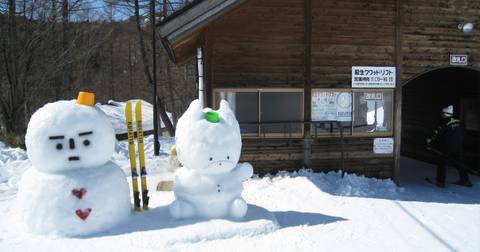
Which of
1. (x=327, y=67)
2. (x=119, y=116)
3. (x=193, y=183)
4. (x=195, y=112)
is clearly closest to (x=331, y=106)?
(x=327, y=67)

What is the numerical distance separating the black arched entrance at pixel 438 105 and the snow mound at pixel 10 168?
10.9m

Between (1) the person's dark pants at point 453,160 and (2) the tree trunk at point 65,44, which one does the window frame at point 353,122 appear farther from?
(2) the tree trunk at point 65,44

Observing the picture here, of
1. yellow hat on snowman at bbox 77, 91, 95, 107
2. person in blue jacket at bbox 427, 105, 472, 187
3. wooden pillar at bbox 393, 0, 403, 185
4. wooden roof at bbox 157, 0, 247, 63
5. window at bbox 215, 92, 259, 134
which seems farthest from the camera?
person in blue jacket at bbox 427, 105, 472, 187

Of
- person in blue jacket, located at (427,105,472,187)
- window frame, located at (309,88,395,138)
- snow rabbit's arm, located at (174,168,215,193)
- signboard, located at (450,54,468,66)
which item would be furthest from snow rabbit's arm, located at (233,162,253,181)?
signboard, located at (450,54,468,66)

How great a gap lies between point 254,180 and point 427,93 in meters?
8.08

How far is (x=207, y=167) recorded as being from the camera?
623 cm

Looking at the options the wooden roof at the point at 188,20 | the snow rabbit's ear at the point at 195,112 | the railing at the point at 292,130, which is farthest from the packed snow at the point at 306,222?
the wooden roof at the point at 188,20

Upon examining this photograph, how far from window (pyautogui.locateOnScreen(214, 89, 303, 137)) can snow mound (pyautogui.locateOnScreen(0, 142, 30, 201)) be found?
478 cm

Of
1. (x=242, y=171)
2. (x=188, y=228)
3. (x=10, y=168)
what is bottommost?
(x=188, y=228)

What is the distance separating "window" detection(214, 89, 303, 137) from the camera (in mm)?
9648

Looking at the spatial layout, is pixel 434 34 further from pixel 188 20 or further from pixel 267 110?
pixel 188 20

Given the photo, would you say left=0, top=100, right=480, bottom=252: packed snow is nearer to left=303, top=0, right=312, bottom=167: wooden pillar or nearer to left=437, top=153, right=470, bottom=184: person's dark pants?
left=437, top=153, right=470, bottom=184: person's dark pants

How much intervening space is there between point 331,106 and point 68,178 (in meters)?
6.32

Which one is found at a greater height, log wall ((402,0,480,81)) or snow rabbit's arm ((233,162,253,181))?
log wall ((402,0,480,81))
